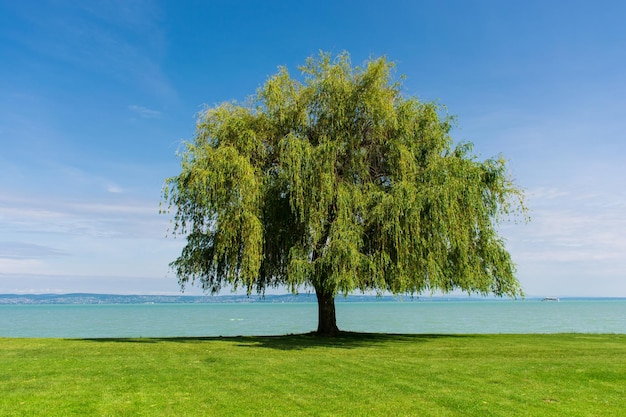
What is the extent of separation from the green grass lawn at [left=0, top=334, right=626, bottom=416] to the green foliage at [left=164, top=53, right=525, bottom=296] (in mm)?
3196

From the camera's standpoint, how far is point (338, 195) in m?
18.8

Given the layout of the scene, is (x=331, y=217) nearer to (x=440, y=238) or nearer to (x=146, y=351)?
(x=440, y=238)

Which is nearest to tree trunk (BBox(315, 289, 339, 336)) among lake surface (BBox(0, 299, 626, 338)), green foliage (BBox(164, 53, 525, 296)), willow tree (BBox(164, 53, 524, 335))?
willow tree (BBox(164, 53, 524, 335))

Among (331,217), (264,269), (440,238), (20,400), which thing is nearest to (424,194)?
(440,238)

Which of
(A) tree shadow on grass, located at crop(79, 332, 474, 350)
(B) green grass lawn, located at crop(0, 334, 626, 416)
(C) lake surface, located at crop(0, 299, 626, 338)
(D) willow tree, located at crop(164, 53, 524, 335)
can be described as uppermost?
(D) willow tree, located at crop(164, 53, 524, 335)

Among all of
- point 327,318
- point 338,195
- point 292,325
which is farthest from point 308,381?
point 292,325

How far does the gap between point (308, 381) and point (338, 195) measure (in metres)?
8.48

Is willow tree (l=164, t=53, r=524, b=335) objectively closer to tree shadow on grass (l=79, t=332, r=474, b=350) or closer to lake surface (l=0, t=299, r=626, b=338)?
tree shadow on grass (l=79, t=332, r=474, b=350)

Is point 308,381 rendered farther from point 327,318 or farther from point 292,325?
point 292,325

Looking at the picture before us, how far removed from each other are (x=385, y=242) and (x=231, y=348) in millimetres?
6894

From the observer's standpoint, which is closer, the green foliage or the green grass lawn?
the green grass lawn

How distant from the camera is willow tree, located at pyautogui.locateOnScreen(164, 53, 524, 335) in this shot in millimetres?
18391

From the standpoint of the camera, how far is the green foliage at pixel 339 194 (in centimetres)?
1839

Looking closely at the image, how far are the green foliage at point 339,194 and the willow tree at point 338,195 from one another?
47 millimetres
